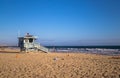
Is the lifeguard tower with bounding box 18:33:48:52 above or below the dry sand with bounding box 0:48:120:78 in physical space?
above

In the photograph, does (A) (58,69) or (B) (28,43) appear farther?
(B) (28,43)

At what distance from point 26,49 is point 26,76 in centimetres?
2168

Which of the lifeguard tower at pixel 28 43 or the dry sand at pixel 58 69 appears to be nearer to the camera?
the dry sand at pixel 58 69

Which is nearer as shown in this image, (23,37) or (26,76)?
(26,76)

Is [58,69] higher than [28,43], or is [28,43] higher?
[28,43]

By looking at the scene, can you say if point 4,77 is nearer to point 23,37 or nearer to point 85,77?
point 85,77

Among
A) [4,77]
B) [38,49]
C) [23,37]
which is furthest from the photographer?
[38,49]

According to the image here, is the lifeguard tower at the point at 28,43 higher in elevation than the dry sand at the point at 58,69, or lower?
higher

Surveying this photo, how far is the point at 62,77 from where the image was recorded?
9.82 m

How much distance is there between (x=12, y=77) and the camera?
9695mm

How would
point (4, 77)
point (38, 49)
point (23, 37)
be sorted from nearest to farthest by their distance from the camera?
1. point (4, 77)
2. point (23, 37)
3. point (38, 49)

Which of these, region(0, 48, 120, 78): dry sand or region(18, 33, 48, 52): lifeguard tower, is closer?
region(0, 48, 120, 78): dry sand

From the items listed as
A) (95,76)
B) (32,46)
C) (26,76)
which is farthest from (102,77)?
(32,46)

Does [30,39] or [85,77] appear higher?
[30,39]
